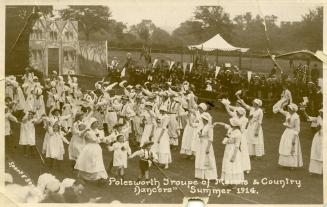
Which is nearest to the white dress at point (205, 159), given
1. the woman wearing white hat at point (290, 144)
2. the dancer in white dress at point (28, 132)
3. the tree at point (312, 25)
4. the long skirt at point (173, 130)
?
the long skirt at point (173, 130)

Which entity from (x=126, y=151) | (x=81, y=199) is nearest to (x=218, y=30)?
(x=126, y=151)

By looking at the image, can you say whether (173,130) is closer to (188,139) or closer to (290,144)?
(188,139)

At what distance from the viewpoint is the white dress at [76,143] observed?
421 cm

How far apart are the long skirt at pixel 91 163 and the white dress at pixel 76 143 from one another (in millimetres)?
46

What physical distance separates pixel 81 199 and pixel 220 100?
4.29 ft

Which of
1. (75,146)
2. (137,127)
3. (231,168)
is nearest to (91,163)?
(75,146)

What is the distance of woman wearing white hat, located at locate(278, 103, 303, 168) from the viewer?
4211 millimetres

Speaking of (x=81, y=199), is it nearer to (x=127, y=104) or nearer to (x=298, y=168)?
(x=127, y=104)

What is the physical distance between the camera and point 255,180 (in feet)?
13.8

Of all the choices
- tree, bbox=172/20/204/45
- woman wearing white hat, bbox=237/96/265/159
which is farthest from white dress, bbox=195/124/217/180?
tree, bbox=172/20/204/45

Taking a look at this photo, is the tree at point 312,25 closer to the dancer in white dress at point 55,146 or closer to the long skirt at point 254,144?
the long skirt at point 254,144

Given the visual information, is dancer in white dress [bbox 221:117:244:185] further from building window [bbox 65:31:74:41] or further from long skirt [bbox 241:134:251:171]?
building window [bbox 65:31:74:41]

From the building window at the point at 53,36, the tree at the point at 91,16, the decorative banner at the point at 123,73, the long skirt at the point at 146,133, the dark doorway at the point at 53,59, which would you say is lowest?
the long skirt at the point at 146,133

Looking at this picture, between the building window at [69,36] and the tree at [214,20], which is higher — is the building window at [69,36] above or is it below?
below
